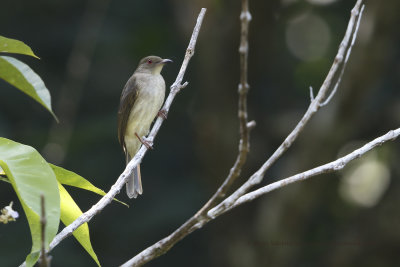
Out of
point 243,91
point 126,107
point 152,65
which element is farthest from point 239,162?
point 152,65

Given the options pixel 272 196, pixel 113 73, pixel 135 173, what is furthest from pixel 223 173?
pixel 135 173

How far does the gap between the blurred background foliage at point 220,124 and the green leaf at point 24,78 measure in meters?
5.33

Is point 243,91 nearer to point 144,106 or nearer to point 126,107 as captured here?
point 144,106

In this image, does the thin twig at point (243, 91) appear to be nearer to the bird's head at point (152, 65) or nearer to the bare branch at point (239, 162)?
the bare branch at point (239, 162)

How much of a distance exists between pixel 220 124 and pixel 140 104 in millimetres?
2997

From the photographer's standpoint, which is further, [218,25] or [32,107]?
[32,107]

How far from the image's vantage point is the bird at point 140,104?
16.6 feet

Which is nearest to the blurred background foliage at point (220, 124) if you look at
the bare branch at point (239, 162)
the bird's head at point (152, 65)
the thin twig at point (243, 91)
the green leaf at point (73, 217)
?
the bird's head at point (152, 65)

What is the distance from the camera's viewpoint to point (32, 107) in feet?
30.2

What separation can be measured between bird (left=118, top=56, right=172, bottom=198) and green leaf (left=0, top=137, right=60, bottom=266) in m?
2.94

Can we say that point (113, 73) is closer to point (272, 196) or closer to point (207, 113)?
point (207, 113)

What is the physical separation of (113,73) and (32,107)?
48.0 inches

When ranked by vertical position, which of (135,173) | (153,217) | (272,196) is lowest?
(153,217)

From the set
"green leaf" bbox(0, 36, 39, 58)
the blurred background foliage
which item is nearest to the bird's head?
the blurred background foliage
